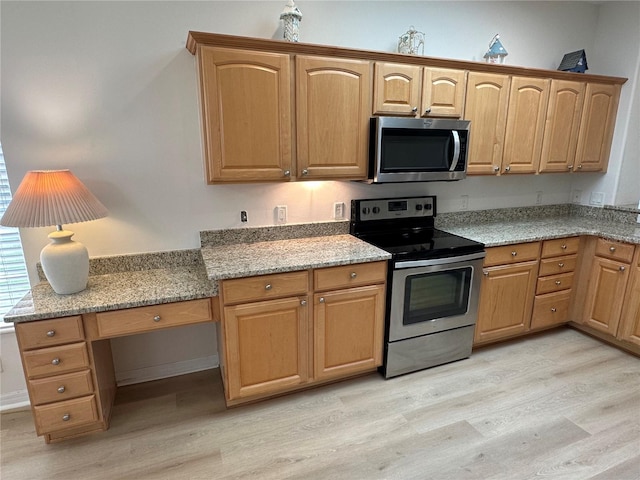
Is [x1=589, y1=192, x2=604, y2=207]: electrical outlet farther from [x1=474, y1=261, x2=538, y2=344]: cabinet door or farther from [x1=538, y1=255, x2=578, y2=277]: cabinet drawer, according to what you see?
[x1=474, y1=261, x2=538, y2=344]: cabinet door

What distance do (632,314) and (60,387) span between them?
153 inches

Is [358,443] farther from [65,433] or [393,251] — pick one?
[65,433]

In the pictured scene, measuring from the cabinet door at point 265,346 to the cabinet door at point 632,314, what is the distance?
2.52 metres

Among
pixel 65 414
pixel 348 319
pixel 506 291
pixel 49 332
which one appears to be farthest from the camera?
pixel 506 291

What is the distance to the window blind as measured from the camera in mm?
2121

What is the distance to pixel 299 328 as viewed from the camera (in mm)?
2262

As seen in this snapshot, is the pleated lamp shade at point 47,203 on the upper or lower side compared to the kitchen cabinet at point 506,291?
upper

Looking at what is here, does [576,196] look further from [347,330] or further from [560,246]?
[347,330]

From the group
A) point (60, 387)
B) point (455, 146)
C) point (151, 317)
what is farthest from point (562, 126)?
point (60, 387)

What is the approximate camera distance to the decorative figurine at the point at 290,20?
2.19 metres

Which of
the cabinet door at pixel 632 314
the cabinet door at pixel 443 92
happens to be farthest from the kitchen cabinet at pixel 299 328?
the cabinet door at pixel 632 314

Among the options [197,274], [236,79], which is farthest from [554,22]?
[197,274]

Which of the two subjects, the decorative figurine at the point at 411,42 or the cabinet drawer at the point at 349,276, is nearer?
the cabinet drawer at the point at 349,276

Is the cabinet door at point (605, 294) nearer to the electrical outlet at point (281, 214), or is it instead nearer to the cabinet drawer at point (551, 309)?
the cabinet drawer at point (551, 309)
